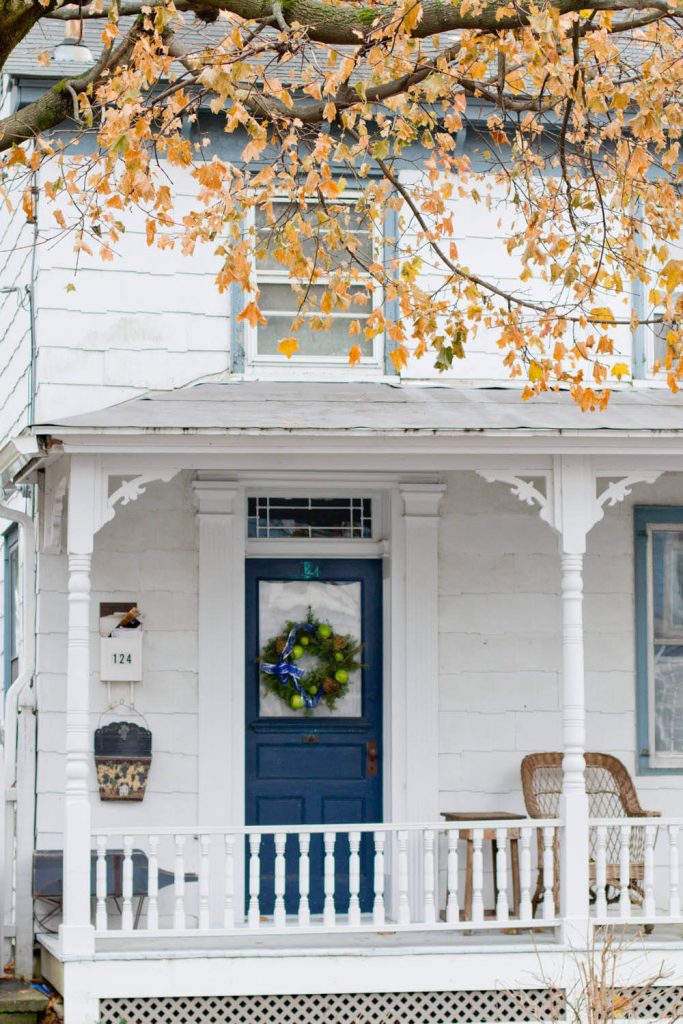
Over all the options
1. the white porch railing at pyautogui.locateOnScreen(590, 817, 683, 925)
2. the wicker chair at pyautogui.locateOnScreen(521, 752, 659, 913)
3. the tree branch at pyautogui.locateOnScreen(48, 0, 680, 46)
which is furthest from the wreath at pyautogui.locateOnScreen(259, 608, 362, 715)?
the tree branch at pyautogui.locateOnScreen(48, 0, 680, 46)

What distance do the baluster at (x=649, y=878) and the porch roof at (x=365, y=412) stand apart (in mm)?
2326

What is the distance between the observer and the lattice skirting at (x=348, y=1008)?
356 inches

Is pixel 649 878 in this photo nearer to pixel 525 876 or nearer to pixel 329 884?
pixel 525 876

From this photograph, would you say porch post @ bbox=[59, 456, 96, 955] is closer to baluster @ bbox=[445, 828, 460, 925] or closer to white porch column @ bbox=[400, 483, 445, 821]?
baluster @ bbox=[445, 828, 460, 925]

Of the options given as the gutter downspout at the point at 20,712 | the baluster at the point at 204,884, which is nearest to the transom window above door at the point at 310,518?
the gutter downspout at the point at 20,712

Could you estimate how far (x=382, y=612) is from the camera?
11.1 m

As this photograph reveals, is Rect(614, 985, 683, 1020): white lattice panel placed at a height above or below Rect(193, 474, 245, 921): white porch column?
A: below

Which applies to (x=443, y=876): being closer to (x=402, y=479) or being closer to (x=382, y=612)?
(x=382, y=612)

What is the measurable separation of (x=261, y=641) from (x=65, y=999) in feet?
9.51

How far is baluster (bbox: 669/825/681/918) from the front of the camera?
9.45 m

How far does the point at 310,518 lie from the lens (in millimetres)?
11156

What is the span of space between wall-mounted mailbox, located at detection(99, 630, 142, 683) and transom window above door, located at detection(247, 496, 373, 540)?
44.4 inches

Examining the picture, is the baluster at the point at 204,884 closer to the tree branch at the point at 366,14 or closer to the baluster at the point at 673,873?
the baluster at the point at 673,873

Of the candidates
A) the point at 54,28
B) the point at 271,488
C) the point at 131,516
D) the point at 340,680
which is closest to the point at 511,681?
the point at 340,680
